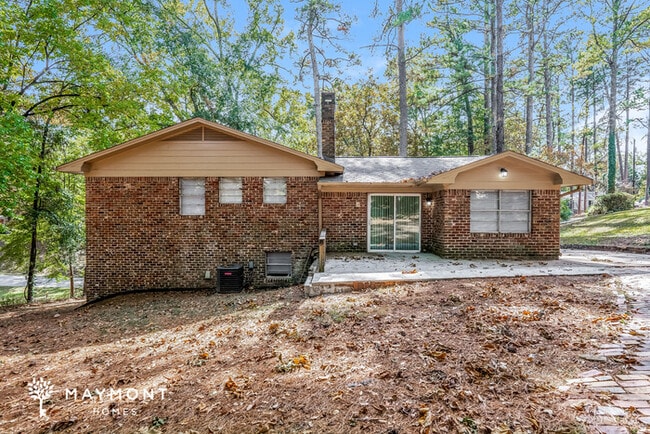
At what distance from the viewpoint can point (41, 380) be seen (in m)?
3.82

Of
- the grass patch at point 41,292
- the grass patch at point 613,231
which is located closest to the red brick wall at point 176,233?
the grass patch at point 41,292

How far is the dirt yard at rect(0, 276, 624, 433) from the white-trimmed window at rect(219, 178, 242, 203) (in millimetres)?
4343

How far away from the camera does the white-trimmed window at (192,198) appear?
31.9ft

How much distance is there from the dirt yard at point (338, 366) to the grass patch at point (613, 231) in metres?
9.30

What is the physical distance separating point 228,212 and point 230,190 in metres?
0.68

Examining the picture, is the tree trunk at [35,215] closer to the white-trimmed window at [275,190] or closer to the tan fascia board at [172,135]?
the tan fascia board at [172,135]

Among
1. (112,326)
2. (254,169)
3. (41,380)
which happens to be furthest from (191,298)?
(41,380)

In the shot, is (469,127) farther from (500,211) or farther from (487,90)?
(500,211)

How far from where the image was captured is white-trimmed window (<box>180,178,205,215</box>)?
9.71 meters

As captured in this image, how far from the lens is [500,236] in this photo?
9305 millimetres

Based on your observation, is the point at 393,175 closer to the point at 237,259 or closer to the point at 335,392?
the point at 237,259

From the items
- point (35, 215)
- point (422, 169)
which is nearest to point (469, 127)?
point (422, 169)

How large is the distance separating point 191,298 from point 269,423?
7.00m

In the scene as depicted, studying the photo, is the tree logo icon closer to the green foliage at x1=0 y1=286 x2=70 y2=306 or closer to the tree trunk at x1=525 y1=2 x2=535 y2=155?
the green foliage at x1=0 y1=286 x2=70 y2=306
